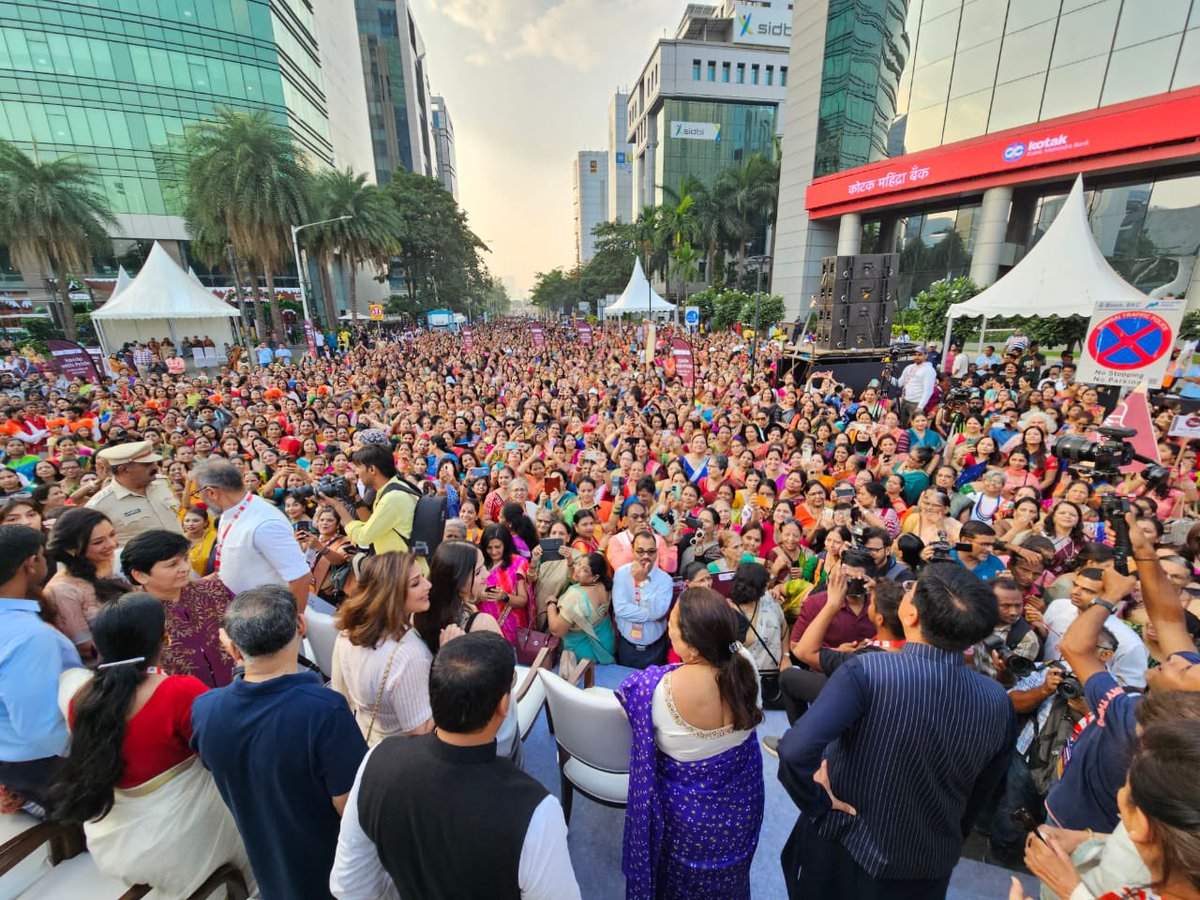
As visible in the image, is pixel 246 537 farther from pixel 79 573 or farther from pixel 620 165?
pixel 620 165

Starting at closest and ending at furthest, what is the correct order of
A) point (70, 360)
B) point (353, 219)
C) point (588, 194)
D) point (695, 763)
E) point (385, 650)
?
1. point (695, 763)
2. point (385, 650)
3. point (70, 360)
4. point (353, 219)
5. point (588, 194)

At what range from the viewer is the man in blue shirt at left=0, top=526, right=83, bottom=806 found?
1812mm

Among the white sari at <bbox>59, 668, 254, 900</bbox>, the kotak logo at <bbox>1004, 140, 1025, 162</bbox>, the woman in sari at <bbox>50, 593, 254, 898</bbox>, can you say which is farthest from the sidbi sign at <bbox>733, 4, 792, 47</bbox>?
the white sari at <bbox>59, 668, 254, 900</bbox>

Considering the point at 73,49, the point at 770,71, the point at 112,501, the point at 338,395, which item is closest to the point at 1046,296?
the point at 112,501

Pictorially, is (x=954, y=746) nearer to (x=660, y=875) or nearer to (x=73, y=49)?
(x=660, y=875)

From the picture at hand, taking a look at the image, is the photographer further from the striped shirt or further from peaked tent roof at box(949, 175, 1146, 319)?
peaked tent roof at box(949, 175, 1146, 319)

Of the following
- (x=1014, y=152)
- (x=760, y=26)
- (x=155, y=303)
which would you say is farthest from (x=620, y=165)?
(x=155, y=303)

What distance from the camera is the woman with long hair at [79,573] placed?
2451 millimetres

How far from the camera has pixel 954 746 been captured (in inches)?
60.8

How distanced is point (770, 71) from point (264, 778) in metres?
78.5

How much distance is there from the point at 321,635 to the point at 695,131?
68.1 m

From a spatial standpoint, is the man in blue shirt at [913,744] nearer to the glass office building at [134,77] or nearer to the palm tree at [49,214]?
the palm tree at [49,214]

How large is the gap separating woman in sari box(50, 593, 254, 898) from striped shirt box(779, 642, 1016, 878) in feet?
6.57

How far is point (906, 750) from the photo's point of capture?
1563 millimetres
